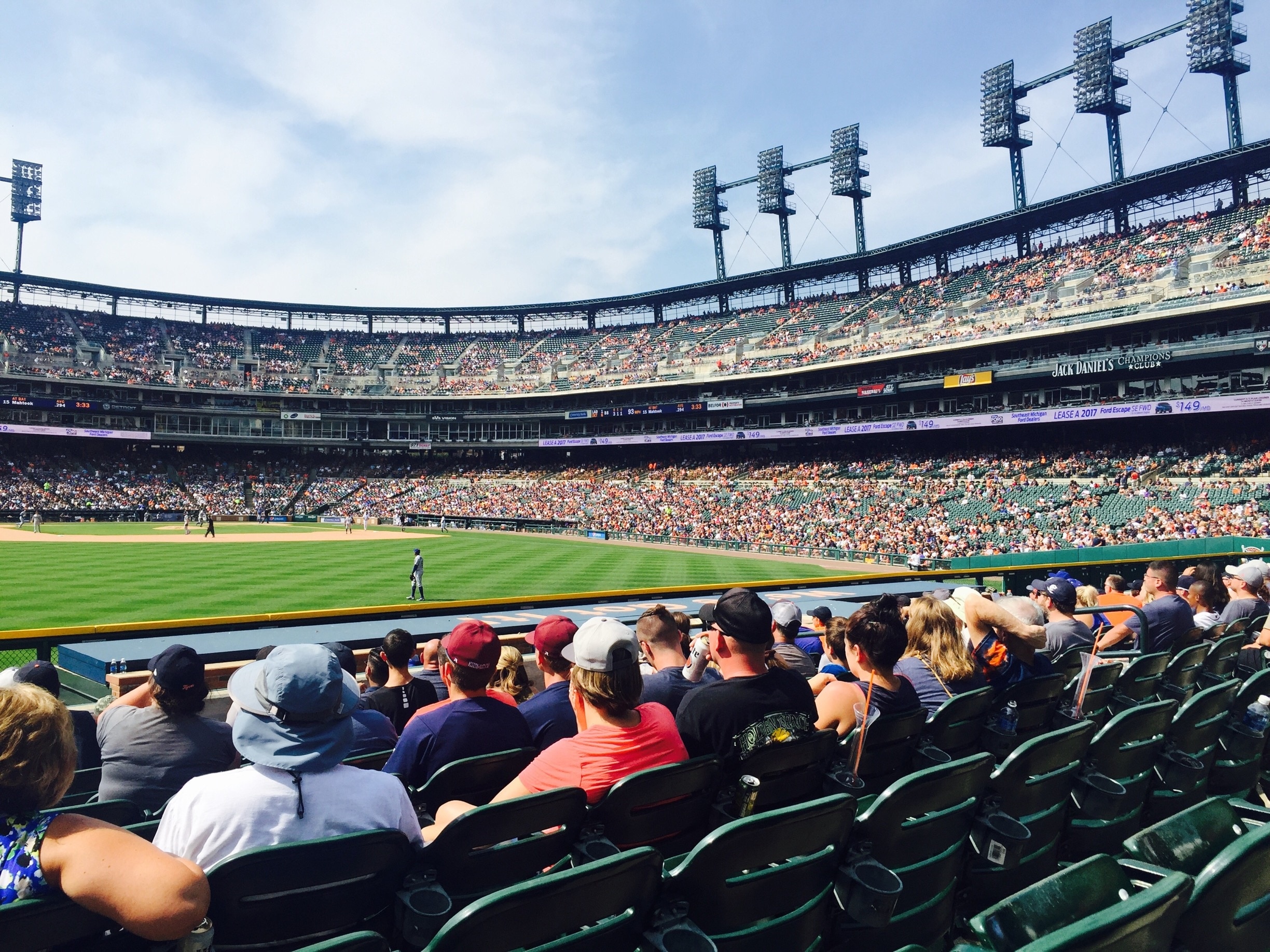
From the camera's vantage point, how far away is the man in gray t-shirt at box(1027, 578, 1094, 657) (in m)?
7.04

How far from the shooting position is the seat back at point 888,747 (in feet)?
13.0

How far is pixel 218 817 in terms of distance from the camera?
2559mm

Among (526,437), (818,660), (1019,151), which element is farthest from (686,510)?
(818,660)

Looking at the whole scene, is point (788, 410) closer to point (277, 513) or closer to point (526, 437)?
point (526, 437)

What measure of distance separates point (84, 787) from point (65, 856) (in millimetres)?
2293

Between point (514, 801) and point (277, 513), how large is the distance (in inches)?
2865

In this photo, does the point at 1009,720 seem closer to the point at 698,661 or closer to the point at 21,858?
the point at 698,661

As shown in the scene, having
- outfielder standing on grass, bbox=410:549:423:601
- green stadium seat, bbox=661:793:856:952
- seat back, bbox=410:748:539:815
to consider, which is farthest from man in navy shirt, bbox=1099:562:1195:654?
outfielder standing on grass, bbox=410:549:423:601

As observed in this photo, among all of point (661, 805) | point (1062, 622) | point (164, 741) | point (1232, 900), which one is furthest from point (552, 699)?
point (1062, 622)

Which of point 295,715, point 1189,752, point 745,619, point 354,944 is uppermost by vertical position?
point 745,619

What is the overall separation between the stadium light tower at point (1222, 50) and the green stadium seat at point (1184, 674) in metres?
53.6

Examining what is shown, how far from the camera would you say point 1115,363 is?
41.4m

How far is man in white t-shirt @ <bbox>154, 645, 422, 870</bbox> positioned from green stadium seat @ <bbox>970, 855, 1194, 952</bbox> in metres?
1.81

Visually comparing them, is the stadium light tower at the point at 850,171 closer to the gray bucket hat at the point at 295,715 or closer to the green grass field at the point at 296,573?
the green grass field at the point at 296,573
